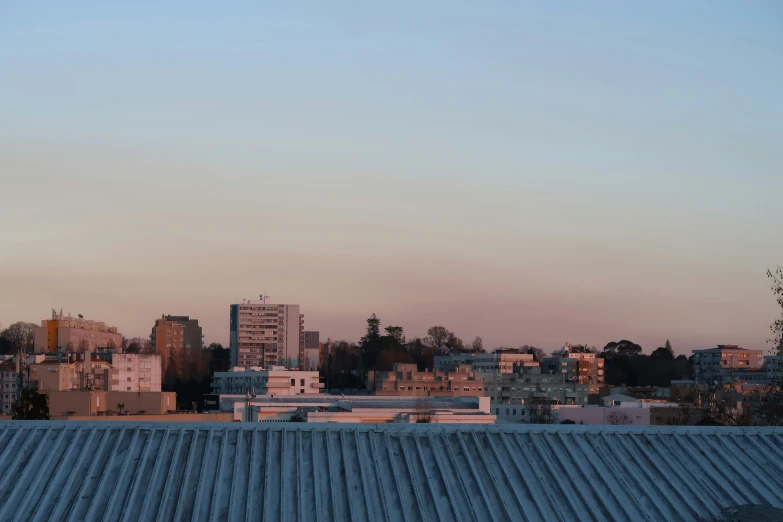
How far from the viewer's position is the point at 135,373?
99.1 m

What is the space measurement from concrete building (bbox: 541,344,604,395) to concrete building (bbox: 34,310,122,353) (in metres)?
61.8

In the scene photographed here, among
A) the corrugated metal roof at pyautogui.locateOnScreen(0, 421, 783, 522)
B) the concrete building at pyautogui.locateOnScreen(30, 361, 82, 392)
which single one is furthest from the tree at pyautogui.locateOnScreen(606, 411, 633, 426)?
the corrugated metal roof at pyautogui.locateOnScreen(0, 421, 783, 522)

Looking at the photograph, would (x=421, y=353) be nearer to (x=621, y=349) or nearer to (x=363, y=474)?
(x=621, y=349)

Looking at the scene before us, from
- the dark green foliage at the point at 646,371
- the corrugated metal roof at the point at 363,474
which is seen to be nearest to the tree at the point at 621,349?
the dark green foliage at the point at 646,371

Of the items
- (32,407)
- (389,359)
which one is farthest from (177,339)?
(32,407)

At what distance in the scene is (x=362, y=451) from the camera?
1362 cm

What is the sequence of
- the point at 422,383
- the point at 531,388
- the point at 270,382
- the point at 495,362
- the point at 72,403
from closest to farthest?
the point at 72,403
the point at 270,382
the point at 422,383
the point at 531,388
the point at 495,362

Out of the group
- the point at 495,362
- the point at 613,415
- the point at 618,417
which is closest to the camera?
the point at 618,417

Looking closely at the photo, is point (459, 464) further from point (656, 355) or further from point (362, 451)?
point (656, 355)

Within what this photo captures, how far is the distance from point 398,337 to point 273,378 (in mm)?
61259

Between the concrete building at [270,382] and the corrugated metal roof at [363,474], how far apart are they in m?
90.5

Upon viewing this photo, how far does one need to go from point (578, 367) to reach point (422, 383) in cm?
3291

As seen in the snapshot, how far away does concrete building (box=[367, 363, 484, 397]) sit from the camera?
117 metres

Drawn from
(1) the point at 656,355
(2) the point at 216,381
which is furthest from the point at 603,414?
(1) the point at 656,355
